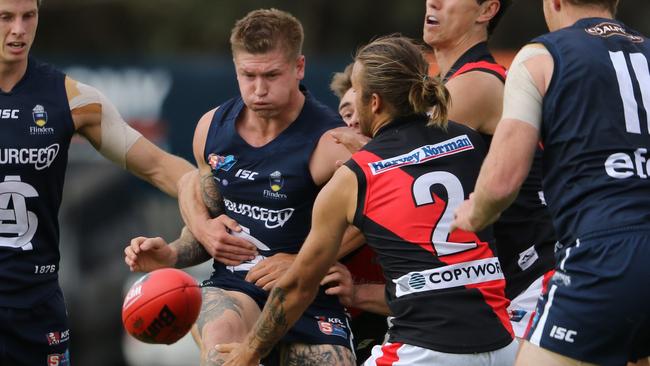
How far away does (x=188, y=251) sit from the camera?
24.9ft

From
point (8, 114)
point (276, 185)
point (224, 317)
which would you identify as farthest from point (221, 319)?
point (8, 114)

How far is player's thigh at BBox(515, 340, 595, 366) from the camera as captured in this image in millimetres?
5664

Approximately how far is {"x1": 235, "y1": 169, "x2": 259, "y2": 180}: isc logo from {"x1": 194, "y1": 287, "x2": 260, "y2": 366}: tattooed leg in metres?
0.70

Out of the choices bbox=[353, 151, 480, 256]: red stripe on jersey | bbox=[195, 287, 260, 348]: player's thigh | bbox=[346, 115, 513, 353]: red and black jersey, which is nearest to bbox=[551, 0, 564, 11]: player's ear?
bbox=[346, 115, 513, 353]: red and black jersey

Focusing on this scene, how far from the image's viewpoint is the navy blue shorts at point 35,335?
23.5 ft

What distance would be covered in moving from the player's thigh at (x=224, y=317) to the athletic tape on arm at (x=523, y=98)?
2.23 m

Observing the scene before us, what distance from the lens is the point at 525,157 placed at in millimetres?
5641

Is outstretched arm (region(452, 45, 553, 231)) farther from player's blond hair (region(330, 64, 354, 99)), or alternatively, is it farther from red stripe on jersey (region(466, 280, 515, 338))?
player's blond hair (region(330, 64, 354, 99))

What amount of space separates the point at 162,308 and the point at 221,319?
0.57 metres

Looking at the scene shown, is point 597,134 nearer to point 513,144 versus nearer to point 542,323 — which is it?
point 513,144

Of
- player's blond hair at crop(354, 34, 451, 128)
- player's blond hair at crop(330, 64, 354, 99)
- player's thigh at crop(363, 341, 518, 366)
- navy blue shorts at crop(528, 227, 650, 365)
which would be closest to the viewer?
navy blue shorts at crop(528, 227, 650, 365)

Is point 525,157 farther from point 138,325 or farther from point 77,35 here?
point 77,35

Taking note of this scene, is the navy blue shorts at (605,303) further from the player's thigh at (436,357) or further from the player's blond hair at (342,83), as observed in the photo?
the player's blond hair at (342,83)

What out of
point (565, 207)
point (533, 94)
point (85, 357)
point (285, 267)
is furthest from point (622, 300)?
point (85, 357)
